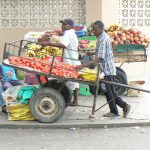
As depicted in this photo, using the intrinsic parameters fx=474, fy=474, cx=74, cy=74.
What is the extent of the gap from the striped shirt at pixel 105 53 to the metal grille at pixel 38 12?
4480 mm

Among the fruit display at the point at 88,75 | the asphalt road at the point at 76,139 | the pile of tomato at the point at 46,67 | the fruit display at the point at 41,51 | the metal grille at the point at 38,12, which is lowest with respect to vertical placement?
the asphalt road at the point at 76,139

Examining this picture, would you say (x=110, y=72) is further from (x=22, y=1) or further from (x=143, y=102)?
(x=22, y=1)

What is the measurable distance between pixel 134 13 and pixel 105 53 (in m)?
5.03

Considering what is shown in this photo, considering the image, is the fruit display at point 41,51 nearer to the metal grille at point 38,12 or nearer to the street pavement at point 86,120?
the street pavement at point 86,120

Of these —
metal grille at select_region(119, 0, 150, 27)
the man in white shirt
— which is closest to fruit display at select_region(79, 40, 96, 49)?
the man in white shirt

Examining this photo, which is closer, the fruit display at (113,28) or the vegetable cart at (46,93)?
the vegetable cart at (46,93)

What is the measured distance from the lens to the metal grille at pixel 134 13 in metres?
12.8

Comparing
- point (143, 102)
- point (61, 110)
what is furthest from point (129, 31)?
point (61, 110)

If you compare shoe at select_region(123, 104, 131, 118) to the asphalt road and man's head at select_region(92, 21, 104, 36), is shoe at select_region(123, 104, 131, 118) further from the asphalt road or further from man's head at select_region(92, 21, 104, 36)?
man's head at select_region(92, 21, 104, 36)

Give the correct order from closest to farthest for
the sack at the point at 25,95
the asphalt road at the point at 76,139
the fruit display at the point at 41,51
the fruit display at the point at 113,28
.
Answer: the asphalt road at the point at 76,139
the sack at the point at 25,95
the fruit display at the point at 41,51
the fruit display at the point at 113,28

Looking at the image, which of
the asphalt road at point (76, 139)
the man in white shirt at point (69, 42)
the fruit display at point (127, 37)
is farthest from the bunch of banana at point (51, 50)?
the asphalt road at point (76, 139)

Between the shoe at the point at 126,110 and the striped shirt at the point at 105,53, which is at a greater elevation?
the striped shirt at the point at 105,53

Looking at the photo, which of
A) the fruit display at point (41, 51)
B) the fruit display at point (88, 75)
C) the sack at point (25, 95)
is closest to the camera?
the fruit display at point (88, 75)

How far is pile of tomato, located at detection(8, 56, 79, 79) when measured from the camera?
801 centimetres
